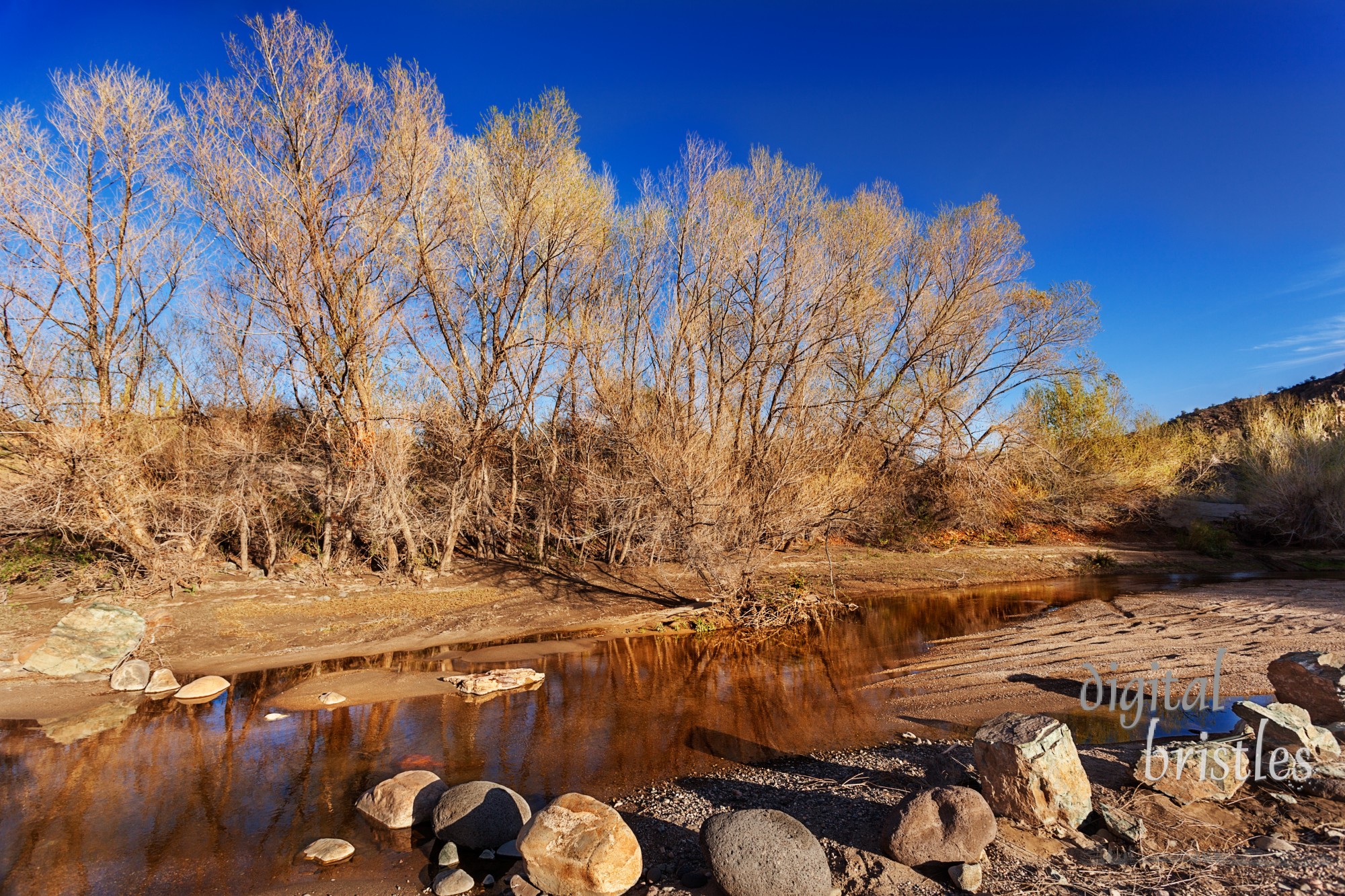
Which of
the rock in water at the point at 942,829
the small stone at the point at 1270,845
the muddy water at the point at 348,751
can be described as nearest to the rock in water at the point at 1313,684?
the muddy water at the point at 348,751

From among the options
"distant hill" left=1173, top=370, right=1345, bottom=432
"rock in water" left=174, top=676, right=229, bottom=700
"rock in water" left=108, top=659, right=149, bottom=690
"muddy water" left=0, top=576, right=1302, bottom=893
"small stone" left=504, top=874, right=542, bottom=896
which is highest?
"distant hill" left=1173, top=370, right=1345, bottom=432

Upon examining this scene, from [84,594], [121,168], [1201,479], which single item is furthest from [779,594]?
[1201,479]

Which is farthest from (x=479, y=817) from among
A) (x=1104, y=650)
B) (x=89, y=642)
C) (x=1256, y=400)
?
(x=1256, y=400)

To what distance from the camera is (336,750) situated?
8273mm

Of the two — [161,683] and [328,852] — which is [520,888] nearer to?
[328,852]

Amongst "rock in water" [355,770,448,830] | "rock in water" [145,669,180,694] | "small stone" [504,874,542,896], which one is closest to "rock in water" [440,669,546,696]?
"rock in water" [355,770,448,830]

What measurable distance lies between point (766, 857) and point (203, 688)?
9.64 metres

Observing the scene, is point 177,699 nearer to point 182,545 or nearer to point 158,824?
point 158,824

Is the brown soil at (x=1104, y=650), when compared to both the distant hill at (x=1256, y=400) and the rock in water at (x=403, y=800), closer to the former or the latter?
the rock in water at (x=403, y=800)

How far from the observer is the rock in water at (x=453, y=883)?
17.4 ft

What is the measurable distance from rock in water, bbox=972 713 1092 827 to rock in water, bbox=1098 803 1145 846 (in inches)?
5.1

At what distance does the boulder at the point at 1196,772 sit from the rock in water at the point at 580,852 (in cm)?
489

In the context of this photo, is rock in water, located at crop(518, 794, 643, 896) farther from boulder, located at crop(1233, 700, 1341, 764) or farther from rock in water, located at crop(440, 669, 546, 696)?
boulder, located at crop(1233, 700, 1341, 764)

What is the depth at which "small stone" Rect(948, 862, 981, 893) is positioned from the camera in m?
4.87
